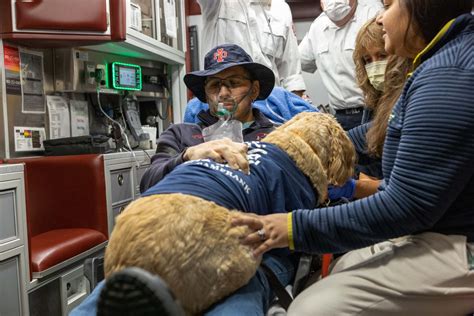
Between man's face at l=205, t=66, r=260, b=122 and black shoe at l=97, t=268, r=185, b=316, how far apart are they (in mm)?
1162

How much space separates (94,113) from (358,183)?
191 centimetres

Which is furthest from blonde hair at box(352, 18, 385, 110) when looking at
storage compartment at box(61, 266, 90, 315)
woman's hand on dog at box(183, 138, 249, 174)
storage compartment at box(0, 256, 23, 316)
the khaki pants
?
storage compartment at box(0, 256, 23, 316)

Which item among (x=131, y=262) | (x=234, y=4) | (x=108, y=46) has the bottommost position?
(x=131, y=262)

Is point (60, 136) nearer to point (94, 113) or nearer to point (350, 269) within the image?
point (94, 113)

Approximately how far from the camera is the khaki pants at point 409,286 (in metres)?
1.07

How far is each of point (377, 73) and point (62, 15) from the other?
1552mm

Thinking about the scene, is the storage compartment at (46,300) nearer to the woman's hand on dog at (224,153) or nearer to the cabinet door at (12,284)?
the cabinet door at (12,284)

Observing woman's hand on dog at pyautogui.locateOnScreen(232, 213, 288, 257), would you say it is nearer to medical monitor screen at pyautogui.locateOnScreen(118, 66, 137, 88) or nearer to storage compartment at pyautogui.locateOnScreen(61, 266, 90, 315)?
storage compartment at pyautogui.locateOnScreen(61, 266, 90, 315)

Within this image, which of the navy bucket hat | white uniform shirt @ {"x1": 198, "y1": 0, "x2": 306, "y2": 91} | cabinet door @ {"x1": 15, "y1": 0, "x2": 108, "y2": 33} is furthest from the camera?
white uniform shirt @ {"x1": 198, "y1": 0, "x2": 306, "y2": 91}

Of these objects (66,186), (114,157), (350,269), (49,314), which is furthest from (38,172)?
(350,269)

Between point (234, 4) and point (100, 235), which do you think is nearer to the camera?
point (100, 235)

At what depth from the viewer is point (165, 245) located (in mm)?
1028

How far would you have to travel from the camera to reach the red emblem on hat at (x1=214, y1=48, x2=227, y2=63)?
1.92 m

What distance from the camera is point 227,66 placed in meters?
1.87
